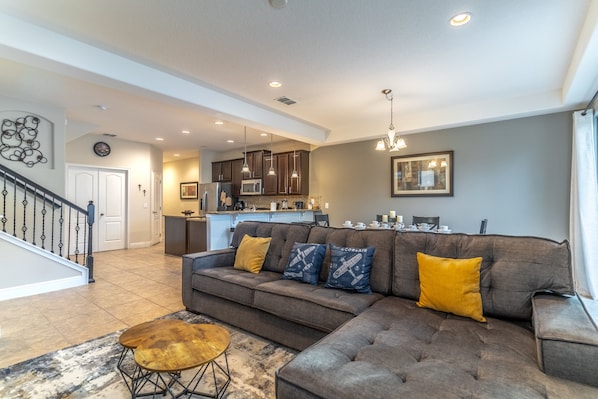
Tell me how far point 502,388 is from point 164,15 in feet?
10.5

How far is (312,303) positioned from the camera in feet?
7.07

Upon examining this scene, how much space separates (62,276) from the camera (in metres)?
4.08

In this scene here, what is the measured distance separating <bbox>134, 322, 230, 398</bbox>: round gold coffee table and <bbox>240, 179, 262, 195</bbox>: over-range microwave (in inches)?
223

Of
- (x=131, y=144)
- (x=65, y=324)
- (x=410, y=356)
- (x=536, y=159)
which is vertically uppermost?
(x=131, y=144)

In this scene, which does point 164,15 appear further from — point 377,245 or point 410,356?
point 410,356

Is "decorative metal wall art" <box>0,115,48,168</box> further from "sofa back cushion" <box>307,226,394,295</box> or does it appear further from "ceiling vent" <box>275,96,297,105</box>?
"sofa back cushion" <box>307,226,394,295</box>

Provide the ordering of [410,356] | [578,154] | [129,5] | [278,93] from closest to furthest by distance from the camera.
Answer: [410,356] < [129,5] < [578,154] < [278,93]

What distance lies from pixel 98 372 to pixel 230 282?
111 cm

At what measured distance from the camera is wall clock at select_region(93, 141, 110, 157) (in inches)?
266

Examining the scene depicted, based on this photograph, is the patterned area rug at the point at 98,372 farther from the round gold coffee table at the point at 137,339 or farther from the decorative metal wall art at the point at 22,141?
the decorative metal wall art at the point at 22,141

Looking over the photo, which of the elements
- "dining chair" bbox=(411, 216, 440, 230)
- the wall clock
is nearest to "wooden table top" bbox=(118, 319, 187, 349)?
"dining chair" bbox=(411, 216, 440, 230)

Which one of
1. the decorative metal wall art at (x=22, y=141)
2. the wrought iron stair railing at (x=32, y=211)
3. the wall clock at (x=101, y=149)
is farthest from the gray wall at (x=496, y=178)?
the wall clock at (x=101, y=149)

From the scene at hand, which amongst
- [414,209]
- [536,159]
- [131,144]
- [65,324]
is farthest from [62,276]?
[536,159]

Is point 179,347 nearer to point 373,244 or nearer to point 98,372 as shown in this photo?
point 98,372
